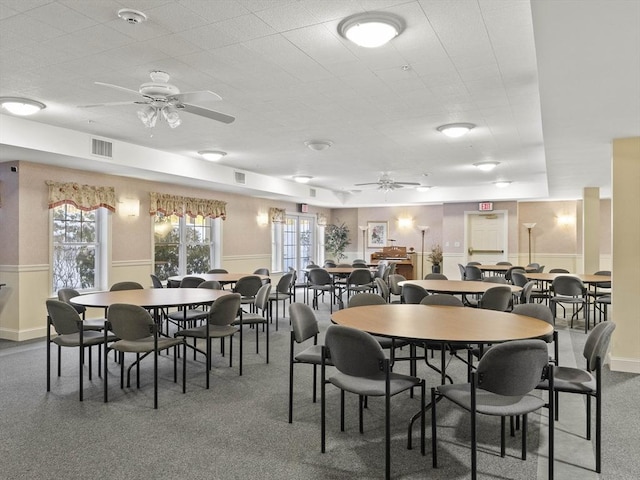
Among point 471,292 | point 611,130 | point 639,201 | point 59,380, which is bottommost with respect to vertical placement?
point 59,380

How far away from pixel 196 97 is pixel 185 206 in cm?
550

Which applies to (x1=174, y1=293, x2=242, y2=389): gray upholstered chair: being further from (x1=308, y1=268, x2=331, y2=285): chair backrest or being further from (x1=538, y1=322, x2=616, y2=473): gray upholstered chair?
(x1=308, y1=268, x2=331, y2=285): chair backrest

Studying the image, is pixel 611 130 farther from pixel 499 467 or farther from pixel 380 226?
pixel 380 226

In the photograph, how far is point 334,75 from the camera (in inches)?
156

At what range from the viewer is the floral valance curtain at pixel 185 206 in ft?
26.8

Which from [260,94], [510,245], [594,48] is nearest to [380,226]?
[510,245]

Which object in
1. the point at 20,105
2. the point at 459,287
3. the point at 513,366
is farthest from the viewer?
the point at 459,287

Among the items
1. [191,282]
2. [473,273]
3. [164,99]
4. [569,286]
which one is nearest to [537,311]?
[164,99]

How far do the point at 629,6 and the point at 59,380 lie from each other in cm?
500

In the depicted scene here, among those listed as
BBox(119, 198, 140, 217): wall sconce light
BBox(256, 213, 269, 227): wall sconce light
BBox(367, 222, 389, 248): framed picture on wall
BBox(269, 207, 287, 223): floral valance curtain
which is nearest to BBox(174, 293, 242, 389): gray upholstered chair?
BBox(119, 198, 140, 217): wall sconce light

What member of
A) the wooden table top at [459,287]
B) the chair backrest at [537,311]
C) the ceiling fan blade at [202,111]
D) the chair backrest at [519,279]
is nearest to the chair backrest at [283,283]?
the wooden table top at [459,287]

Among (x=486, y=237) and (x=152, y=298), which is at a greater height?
(x=486, y=237)

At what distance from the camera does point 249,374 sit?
14.7 ft

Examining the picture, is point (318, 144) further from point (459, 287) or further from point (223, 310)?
point (223, 310)
